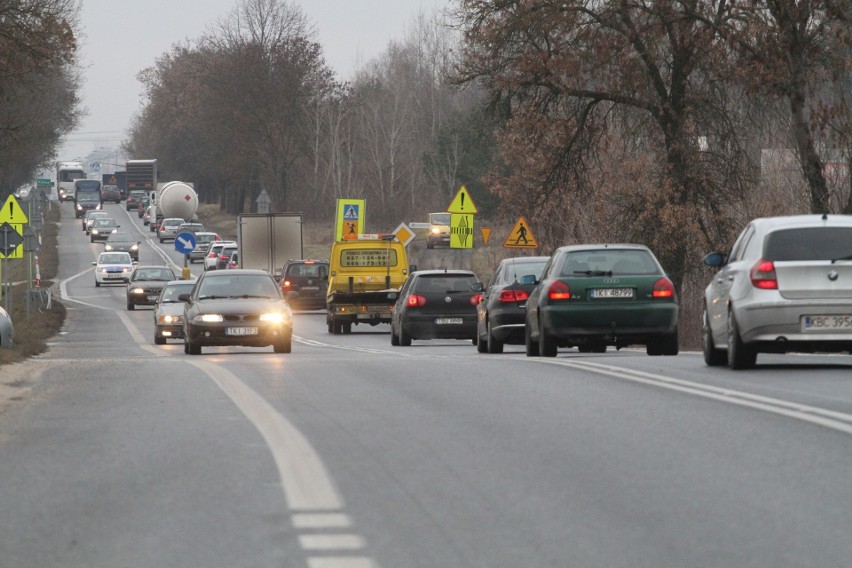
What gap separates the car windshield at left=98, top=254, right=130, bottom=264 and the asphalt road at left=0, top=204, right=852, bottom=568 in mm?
60442

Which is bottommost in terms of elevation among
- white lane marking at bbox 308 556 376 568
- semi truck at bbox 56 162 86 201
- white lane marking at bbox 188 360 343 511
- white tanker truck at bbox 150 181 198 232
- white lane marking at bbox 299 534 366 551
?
white lane marking at bbox 308 556 376 568

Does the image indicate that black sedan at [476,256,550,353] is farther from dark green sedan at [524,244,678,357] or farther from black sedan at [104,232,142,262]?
black sedan at [104,232,142,262]

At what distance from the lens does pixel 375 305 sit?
40.5 m

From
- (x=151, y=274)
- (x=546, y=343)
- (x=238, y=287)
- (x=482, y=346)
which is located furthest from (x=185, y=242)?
(x=546, y=343)

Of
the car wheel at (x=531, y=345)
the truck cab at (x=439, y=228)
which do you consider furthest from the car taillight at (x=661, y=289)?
the truck cab at (x=439, y=228)

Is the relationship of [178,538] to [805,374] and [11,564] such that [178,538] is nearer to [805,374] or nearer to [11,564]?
[11,564]

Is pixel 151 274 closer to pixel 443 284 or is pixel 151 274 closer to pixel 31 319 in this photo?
pixel 31 319

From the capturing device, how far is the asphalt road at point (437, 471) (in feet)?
22.3

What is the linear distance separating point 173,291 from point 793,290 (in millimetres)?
24002

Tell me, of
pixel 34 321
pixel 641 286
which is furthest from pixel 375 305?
pixel 641 286

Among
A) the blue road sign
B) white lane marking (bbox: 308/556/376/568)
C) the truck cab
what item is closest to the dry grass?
the blue road sign

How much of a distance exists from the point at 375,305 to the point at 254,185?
297 feet

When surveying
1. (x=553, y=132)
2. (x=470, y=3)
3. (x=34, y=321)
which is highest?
(x=470, y=3)

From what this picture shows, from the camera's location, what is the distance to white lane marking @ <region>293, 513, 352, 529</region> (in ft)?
23.9
